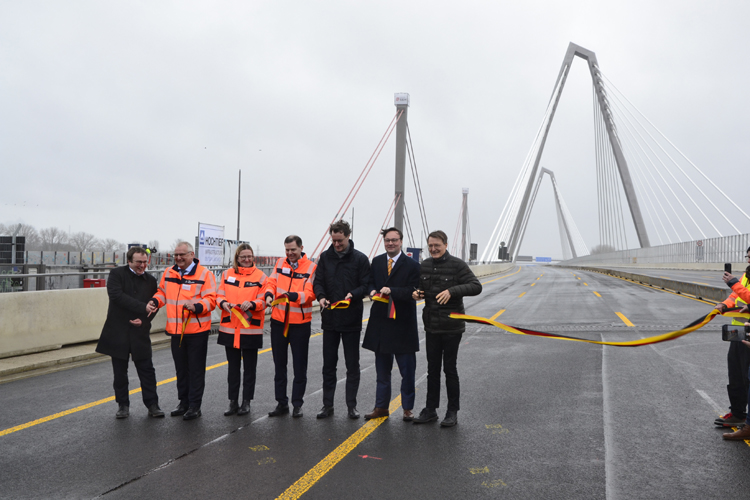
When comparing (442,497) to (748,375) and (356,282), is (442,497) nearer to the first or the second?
(356,282)

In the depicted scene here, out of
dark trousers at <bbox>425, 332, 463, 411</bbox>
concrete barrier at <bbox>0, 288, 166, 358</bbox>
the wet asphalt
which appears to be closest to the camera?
the wet asphalt

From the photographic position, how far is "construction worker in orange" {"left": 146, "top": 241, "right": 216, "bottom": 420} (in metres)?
5.31

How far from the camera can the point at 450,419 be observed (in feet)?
16.2

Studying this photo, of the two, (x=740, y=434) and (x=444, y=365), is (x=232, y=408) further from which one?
(x=740, y=434)

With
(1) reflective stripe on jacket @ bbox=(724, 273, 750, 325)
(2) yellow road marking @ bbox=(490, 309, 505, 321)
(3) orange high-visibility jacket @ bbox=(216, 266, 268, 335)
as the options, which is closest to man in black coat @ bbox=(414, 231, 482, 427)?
(3) orange high-visibility jacket @ bbox=(216, 266, 268, 335)

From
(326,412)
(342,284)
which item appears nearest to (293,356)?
(326,412)

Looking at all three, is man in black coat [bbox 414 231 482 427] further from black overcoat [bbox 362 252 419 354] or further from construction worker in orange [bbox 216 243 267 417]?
construction worker in orange [bbox 216 243 267 417]

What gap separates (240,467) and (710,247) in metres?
Answer: 48.9

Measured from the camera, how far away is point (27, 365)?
289 inches

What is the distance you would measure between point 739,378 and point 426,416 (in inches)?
113

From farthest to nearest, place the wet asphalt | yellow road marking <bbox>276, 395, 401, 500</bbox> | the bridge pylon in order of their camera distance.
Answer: the bridge pylon < the wet asphalt < yellow road marking <bbox>276, 395, 401, 500</bbox>

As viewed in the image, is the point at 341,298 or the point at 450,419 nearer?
the point at 450,419

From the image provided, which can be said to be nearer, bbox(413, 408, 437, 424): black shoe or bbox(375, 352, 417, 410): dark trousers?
bbox(413, 408, 437, 424): black shoe

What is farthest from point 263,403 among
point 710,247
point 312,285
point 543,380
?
point 710,247
